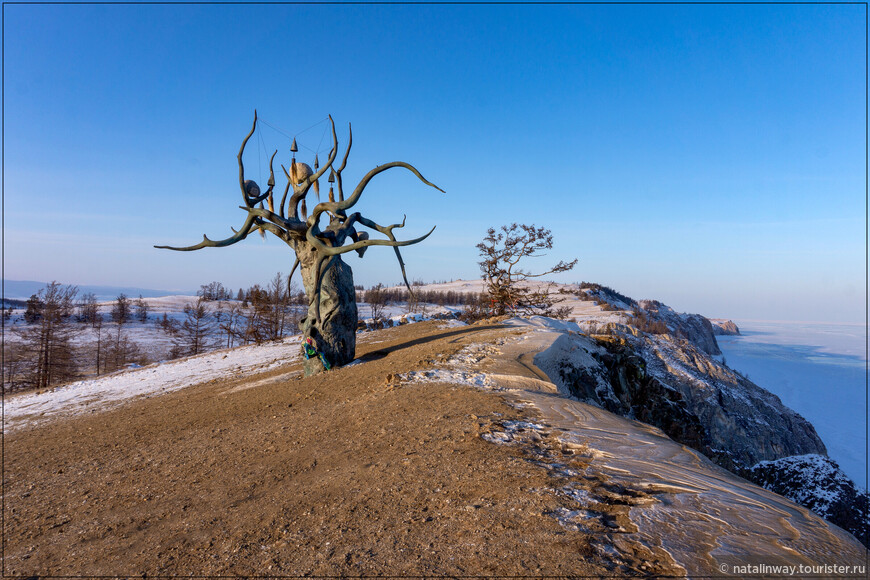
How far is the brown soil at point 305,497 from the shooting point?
277 centimetres

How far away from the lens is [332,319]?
33.7 feet

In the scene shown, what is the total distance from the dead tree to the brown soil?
2.53 m

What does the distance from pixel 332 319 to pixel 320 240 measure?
A: 1.88m

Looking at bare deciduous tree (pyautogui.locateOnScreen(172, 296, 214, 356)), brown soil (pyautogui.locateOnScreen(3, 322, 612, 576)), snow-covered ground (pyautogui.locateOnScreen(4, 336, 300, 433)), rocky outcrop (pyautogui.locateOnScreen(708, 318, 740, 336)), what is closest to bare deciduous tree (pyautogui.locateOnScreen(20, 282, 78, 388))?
bare deciduous tree (pyautogui.locateOnScreen(172, 296, 214, 356))

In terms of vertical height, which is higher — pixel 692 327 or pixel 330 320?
pixel 330 320

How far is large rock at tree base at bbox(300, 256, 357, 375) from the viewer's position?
10.1 m

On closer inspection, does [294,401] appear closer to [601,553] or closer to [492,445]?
[492,445]

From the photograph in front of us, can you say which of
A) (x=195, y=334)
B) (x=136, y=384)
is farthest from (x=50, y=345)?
(x=136, y=384)

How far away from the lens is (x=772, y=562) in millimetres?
2377

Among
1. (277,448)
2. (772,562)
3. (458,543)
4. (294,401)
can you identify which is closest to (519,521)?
(458,543)

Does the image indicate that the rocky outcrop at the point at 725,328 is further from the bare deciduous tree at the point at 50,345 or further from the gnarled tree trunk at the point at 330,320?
the bare deciduous tree at the point at 50,345

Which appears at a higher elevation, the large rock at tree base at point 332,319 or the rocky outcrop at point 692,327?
the large rock at tree base at point 332,319

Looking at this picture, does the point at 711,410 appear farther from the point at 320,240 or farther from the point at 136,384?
the point at 136,384

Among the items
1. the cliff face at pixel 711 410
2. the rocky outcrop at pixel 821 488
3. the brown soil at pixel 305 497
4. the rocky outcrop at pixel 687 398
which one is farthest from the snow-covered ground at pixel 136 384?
the rocky outcrop at pixel 821 488
